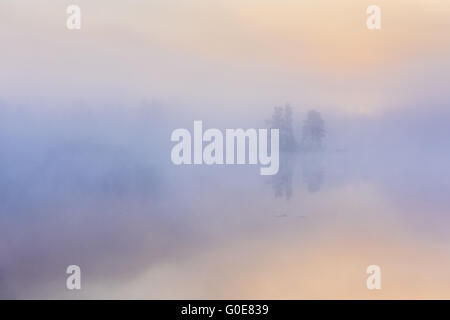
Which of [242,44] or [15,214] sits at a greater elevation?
[242,44]

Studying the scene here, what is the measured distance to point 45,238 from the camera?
5.74ft

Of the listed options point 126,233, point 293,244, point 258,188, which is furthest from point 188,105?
point 293,244

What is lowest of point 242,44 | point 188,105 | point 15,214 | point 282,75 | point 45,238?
point 45,238

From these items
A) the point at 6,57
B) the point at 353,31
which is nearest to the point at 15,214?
the point at 6,57

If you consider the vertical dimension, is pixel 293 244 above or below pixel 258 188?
below

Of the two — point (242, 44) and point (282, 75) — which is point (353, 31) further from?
point (242, 44)

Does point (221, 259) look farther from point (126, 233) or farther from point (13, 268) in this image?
point (13, 268)

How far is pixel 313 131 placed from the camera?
1.74 metres

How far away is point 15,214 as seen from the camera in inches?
68.6

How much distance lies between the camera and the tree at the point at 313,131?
1.74m

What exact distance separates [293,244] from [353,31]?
3.07 feet

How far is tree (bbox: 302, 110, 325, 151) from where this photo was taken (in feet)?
5.71
